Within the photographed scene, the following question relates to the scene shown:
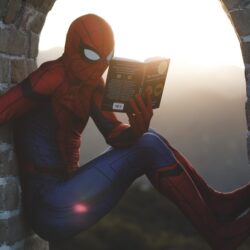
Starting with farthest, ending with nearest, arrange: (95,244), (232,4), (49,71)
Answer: (95,244), (49,71), (232,4)

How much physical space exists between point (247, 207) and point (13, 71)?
105 centimetres

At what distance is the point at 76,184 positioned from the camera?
7.55 ft

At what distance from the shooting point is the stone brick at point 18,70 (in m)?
2.33

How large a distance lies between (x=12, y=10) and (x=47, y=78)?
0.29 metres

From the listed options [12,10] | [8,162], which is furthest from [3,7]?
[8,162]

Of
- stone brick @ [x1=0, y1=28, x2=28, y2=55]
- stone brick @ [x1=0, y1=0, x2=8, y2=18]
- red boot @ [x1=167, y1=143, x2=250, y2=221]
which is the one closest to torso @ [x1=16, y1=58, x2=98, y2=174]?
stone brick @ [x1=0, y1=28, x2=28, y2=55]

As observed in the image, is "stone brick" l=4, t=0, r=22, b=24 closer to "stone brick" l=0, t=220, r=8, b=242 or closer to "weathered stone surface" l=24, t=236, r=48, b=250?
"stone brick" l=0, t=220, r=8, b=242

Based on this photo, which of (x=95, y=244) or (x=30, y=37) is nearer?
(x=30, y=37)

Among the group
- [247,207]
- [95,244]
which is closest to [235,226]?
[247,207]

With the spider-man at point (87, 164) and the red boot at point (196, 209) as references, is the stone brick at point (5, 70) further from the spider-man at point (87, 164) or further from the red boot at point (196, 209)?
the red boot at point (196, 209)

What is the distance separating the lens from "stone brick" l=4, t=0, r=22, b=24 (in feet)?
7.42

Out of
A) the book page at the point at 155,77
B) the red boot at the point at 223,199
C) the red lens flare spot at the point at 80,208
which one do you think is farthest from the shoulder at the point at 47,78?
the red boot at the point at 223,199

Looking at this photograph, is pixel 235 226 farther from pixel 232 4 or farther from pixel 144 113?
pixel 232 4

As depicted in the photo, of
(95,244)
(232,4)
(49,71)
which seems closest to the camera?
(232,4)
